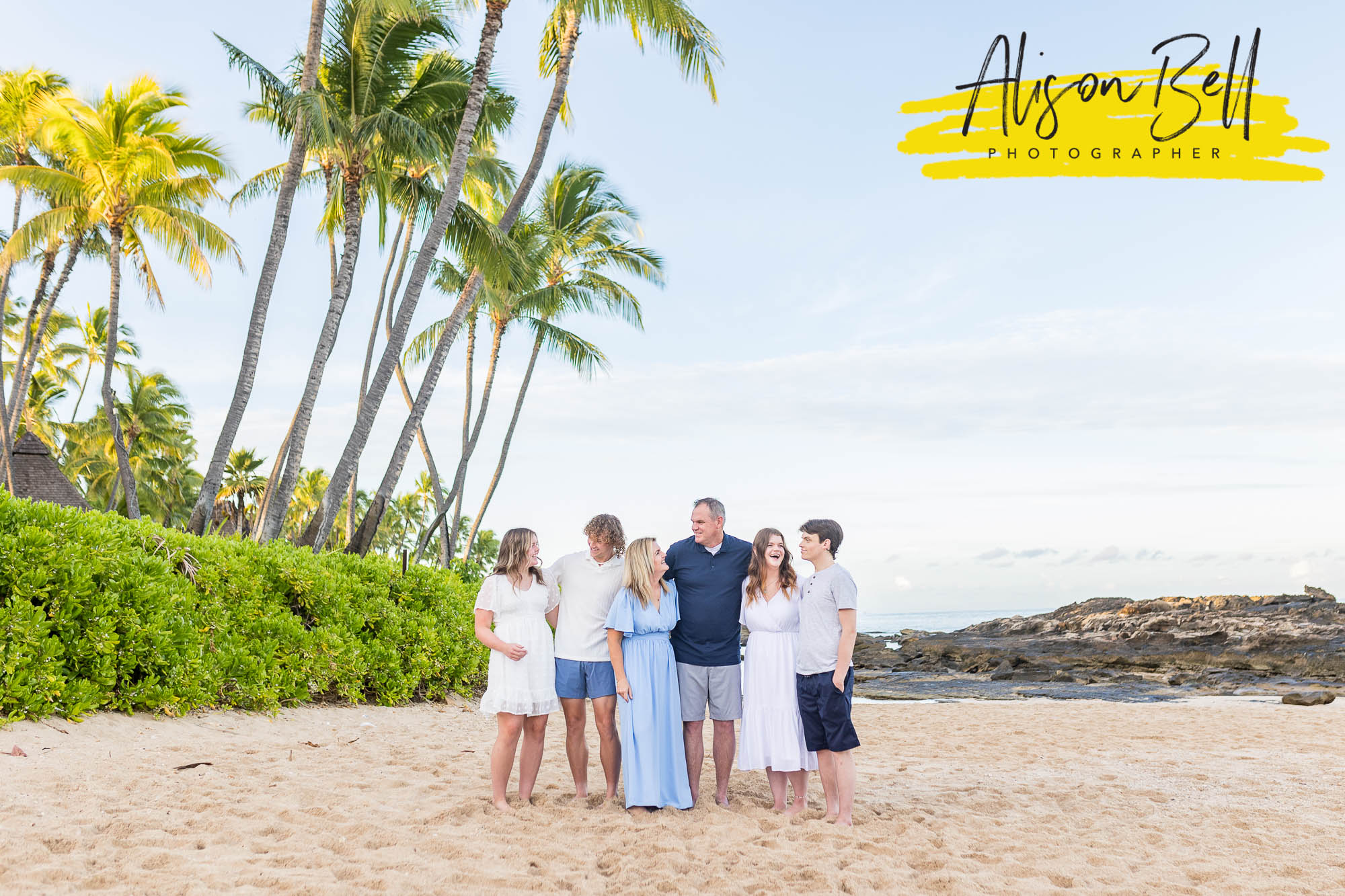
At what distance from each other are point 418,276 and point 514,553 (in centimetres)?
897

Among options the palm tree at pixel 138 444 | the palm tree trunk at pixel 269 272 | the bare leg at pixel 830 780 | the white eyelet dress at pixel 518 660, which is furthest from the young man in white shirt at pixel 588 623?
the palm tree at pixel 138 444

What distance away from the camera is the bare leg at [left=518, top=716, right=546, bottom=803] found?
5.25m

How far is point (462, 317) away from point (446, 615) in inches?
221

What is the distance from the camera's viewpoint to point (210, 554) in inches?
313

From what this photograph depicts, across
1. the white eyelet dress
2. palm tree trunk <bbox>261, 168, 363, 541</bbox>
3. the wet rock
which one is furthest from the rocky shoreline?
the white eyelet dress

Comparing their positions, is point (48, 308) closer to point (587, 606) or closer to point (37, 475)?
point (37, 475)

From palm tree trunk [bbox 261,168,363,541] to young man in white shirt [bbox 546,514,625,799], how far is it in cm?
869

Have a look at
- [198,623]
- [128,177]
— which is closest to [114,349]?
[128,177]

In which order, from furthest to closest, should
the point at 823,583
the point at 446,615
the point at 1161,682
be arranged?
the point at 1161,682 → the point at 446,615 → the point at 823,583

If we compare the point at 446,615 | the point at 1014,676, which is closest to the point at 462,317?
the point at 446,615

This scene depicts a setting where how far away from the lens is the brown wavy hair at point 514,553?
5145mm

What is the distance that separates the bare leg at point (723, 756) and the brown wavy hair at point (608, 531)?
4.30 ft

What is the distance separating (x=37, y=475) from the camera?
74.0 ft

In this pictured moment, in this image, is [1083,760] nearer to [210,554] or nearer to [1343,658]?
[210,554]
